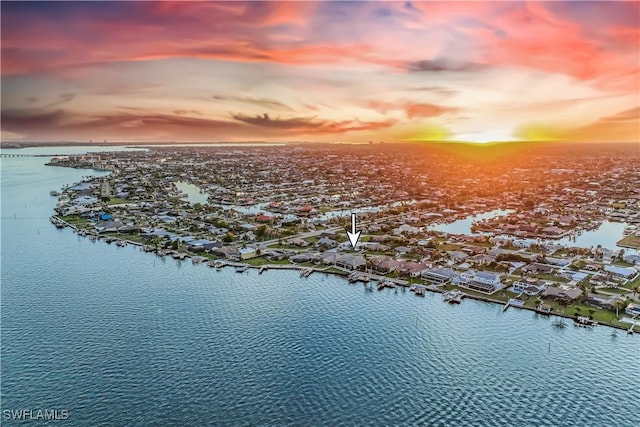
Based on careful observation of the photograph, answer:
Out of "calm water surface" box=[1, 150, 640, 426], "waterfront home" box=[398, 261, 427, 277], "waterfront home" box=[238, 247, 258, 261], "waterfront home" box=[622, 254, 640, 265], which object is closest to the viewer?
"calm water surface" box=[1, 150, 640, 426]

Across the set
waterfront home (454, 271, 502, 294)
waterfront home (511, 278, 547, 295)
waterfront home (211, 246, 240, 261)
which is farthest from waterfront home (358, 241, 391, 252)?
waterfront home (511, 278, 547, 295)

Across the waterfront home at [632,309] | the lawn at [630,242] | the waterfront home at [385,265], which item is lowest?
the waterfront home at [632,309]

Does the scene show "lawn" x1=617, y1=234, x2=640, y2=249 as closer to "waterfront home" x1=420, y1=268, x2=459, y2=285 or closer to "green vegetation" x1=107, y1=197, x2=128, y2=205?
"waterfront home" x1=420, y1=268, x2=459, y2=285

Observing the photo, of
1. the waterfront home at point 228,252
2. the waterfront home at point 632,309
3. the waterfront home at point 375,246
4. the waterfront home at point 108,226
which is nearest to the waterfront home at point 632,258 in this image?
the waterfront home at point 632,309

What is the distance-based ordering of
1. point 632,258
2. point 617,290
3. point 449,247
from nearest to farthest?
1. point 617,290
2. point 632,258
3. point 449,247

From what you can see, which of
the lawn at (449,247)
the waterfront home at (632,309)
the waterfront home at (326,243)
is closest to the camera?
the waterfront home at (632,309)

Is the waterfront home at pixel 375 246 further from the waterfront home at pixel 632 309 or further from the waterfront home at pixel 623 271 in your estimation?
the waterfront home at pixel 632 309

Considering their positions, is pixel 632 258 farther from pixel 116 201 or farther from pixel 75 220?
pixel 116 201

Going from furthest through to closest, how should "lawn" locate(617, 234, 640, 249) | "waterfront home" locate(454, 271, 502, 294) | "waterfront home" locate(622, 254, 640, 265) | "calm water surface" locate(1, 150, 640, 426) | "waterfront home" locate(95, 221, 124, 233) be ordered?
1. "waterfront home" locate(95, 221, 124, 233)
2. "lawn" locate(617, 234, 640, 249)
3. "waterfront home" locate(622, 254, 640, 265)
4. "waterfront home" locate(454, 271, 502, 294)
5. "calm water surface" locate(1, 150, 640, 426)

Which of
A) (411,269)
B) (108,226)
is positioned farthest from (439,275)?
(108,226)
